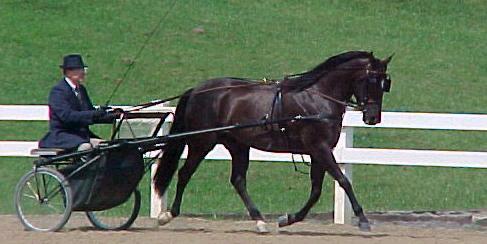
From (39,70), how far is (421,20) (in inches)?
335

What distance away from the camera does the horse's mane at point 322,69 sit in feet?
37.2

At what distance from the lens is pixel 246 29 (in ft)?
81.8

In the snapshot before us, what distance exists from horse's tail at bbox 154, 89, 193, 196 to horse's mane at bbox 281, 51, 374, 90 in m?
1.15

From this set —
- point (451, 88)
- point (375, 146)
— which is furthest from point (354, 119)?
point (451, 88)

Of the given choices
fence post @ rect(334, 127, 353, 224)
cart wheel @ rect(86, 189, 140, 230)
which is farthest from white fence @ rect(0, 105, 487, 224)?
cart wheel @ rect(86, 189, 140, 230)

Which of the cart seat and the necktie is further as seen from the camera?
the necktie

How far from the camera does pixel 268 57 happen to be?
23.1 m

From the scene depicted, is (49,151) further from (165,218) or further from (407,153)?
(407,153)

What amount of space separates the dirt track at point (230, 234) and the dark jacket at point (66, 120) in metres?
0.84

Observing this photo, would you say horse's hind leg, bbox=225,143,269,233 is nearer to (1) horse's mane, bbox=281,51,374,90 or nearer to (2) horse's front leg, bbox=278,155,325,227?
(2) horse's front leg, bbox=278,155,325,227

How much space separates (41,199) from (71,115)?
838mm

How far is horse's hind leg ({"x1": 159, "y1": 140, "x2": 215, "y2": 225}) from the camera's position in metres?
12.0

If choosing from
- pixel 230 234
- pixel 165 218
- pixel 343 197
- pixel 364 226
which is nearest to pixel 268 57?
pixel 343 197

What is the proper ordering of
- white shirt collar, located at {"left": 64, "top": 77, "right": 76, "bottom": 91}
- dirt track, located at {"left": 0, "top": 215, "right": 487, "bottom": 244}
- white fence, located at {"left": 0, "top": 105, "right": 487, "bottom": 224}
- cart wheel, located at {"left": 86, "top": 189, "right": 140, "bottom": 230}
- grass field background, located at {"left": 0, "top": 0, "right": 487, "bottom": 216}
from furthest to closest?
grass field background, located at {"left": 0, "top": 0, "right": 487, "bottom": 216}, white fence, located at {"left": 0, "top": 105, "right": 487, "bottom": 224}, cart wheel, located at {"left": 86, "top": 189, "right": 140, "bottom": 230}, white shirt collar, located at {"left": 64, "top": 77, "right": 76, "bottom": 91}, dirt track, located at {"left": 0, "top": 215, "right": 487, "bottom": 244}
